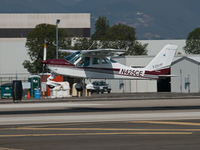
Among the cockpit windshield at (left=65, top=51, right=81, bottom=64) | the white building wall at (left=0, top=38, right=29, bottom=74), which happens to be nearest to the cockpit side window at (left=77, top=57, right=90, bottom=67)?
the cockpit windshield at (left=65, top=51, right=81, bottom=64)

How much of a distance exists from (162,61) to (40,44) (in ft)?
121

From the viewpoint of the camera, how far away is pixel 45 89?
169 feet

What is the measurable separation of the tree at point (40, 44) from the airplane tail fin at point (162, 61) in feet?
106

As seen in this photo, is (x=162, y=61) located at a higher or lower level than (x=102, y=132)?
→ higher

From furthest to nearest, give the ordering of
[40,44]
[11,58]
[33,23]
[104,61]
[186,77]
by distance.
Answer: [33,23], [11,58], [40,44], [186,77], [104,61]

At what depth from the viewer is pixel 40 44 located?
7750cm

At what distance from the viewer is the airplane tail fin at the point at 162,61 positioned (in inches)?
1681

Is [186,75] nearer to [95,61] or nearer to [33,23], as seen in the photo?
[95,61]

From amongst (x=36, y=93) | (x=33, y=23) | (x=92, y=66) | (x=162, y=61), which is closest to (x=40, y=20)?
(x=33, y=23)

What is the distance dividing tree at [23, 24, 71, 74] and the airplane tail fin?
106ft

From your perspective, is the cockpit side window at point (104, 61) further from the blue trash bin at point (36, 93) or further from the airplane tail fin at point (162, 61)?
the blue trash bin at point (36, 93)
